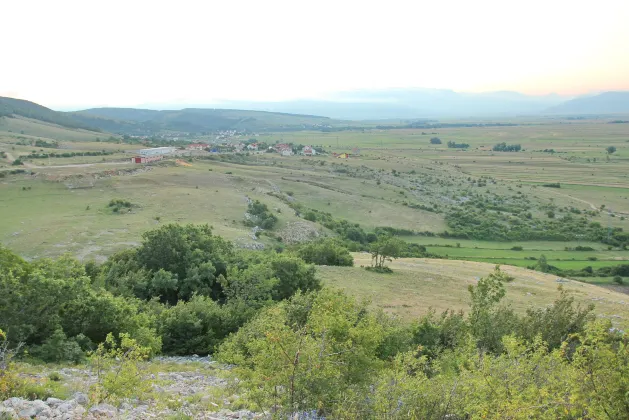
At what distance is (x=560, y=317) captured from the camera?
690 inches

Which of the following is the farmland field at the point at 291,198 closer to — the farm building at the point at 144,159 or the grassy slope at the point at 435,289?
the farm building at the point at 144,159

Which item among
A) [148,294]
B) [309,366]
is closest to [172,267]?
[148,294]

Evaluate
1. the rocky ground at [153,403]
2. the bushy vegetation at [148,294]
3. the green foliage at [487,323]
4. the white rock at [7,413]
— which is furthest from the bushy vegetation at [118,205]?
the white rock at [7,413]

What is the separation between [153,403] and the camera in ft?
33.7

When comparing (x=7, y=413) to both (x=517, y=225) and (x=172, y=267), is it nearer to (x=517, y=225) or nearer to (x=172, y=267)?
(x=172, y=267)

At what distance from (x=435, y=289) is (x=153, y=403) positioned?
82.1 feet

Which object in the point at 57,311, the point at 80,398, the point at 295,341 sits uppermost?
the point at 295,341

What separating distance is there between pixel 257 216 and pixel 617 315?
1465 inches

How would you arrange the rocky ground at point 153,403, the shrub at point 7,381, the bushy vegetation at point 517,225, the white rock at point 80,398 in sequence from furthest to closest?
the bushy vegetation at point 517,225 < the white rock at point 80,398 < the shrub at point 7,381 < the rocky ground at point 153,403

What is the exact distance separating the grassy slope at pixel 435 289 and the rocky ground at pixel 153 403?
13843 mm

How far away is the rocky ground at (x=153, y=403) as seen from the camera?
28.2 ft

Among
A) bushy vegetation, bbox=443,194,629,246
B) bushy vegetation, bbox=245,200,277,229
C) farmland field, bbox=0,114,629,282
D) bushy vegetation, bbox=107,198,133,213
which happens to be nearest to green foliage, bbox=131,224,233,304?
farmland field, bbox=0,114,629,282

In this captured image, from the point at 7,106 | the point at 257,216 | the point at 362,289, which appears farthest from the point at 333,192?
the point at 7,106

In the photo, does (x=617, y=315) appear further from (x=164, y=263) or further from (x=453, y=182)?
(x=453, y=182)
